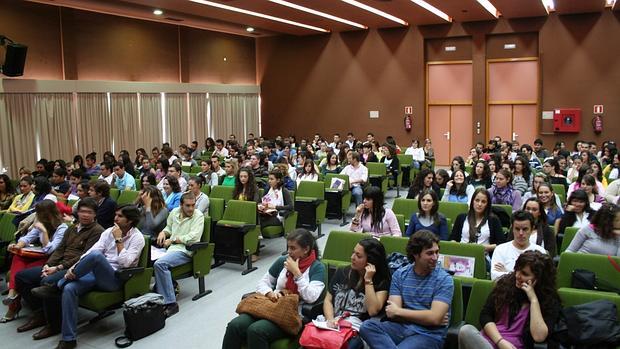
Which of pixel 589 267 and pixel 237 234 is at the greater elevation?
Result: pixel 589 267

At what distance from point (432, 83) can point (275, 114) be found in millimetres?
5437

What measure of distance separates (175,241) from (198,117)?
1081cm

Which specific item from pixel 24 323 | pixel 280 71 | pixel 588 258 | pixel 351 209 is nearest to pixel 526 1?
pixel 351 209

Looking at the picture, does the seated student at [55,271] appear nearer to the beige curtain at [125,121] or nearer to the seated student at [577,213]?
the seated student at [577,213]

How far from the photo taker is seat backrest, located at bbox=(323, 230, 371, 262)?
491 cm

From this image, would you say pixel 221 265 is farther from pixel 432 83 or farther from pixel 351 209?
pixel 432 83

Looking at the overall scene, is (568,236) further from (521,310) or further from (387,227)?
(521,310)

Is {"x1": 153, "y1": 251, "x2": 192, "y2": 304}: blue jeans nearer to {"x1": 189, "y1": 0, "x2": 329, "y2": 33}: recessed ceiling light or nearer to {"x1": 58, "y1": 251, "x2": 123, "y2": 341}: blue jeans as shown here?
{"x1": 58, "y1": 251, "x2": 123, "y2": 341}: blue jeans

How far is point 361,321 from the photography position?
379cm

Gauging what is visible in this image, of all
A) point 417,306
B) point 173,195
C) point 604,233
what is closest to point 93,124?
point 173,195

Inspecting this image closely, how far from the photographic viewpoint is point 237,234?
261 inches

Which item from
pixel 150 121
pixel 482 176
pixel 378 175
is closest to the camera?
pixel 482 176

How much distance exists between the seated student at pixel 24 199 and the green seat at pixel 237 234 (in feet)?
8.80

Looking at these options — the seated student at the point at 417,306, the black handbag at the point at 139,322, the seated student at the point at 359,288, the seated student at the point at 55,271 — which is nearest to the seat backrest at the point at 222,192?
the seated student at the point at 55,271
